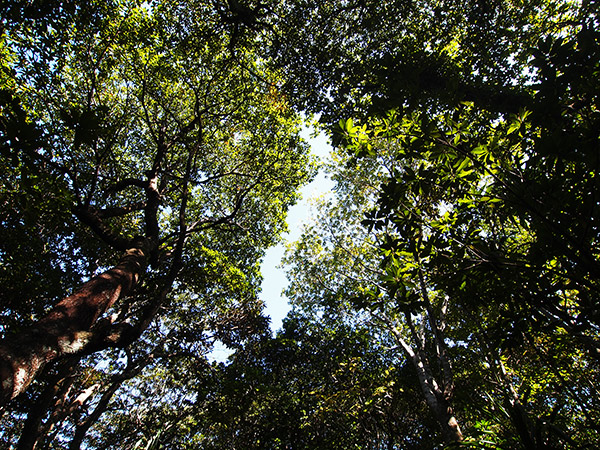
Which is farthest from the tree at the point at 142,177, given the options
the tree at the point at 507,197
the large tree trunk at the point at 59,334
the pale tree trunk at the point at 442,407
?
the pale tree trunk at the point at 442,407

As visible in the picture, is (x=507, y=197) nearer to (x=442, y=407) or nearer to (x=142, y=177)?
(x=442, y=407)

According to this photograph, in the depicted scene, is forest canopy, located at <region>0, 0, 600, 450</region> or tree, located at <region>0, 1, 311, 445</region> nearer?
forest canopy, located at <region>0, 0, 600, 450</region>

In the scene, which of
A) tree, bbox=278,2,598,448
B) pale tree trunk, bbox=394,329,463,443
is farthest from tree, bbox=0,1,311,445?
pale tree trunk, bbox=394,329,463,443

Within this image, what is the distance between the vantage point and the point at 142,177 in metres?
11.5

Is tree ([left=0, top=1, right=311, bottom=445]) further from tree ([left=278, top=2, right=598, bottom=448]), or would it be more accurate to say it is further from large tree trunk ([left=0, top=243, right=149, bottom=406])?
tree ([left=278, top=2, right=598, bottom=448])

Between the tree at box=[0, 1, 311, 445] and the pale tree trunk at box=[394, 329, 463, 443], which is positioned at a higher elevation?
the tree at box=[0, 1, 311, 445]

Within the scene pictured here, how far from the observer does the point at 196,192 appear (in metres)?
11.9

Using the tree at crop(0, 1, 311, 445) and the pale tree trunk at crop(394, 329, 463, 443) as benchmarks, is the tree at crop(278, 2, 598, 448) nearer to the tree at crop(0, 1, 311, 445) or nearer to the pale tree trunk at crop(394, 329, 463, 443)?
the pale tree trunk at crop(394, 329, 463, 443)

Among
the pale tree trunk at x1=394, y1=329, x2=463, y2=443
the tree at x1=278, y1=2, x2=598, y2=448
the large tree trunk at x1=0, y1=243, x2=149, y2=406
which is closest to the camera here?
the tree at x1=278, y1=2, x2=598, y2=448

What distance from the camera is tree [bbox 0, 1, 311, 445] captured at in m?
5.99

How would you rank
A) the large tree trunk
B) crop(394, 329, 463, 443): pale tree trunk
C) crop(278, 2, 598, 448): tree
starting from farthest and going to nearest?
1. crop(394, 329, 463, 443): pale tree trunk
2. the large tree trunk
3. crop(278, 2, 598, 448): tree

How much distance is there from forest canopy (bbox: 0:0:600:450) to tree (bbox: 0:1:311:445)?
0.27ft

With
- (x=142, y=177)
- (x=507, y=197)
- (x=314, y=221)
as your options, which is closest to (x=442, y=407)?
(x=507, y=197)

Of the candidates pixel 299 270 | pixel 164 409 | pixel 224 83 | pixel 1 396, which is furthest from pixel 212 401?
pixel 224 83
